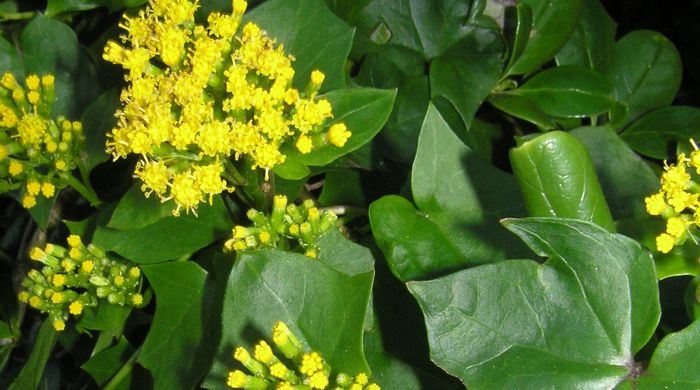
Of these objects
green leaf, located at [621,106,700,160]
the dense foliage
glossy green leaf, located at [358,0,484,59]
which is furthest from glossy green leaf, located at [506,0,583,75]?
green leaf, located at [621,106,700,160]

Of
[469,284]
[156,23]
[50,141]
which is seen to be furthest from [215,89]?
[469,284]

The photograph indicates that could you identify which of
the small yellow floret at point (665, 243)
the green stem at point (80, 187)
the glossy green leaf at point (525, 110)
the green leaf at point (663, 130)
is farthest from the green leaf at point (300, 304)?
the green leaf at point (663, 130)

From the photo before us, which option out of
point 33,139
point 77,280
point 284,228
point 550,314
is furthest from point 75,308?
point 550,314

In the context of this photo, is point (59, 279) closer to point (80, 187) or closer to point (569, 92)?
point (80, 187)

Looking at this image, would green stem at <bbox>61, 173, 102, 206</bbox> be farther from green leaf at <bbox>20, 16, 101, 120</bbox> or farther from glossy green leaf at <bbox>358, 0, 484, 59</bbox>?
glossy green leaf at <bbox>358, 0, 484, 59</bbox>

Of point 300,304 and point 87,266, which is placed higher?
point 300,304
